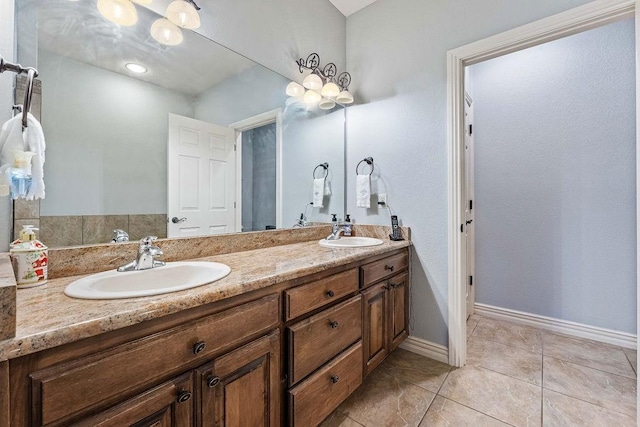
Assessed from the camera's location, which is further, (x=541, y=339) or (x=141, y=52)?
(x=541, y=339)

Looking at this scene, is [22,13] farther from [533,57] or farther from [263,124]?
[533,57]

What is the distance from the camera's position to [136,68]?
125 cm

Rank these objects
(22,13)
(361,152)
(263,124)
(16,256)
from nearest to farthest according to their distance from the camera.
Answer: (16,256), (22,13), (263,124), (361,152)

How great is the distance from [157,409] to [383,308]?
125 centimetres

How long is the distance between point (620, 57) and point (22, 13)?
11.3 feet

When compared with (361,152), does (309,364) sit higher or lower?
lower

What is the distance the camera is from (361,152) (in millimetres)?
2322

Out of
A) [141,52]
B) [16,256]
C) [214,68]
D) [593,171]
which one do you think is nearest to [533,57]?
[593,171]

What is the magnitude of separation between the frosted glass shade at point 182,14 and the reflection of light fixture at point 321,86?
2.49 feet

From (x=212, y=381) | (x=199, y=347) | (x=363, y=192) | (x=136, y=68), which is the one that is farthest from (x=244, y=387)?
(x=363, y=192)

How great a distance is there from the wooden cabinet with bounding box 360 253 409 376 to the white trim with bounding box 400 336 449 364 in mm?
149

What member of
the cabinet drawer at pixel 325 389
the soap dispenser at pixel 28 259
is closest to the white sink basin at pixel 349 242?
the cabinet drawer at pixel 325 389

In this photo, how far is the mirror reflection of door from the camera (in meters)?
1.73

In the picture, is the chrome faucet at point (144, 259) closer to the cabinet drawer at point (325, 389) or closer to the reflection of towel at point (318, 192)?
the cabinet drawer at point (325, 389)
